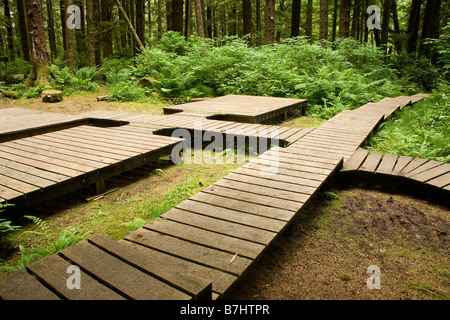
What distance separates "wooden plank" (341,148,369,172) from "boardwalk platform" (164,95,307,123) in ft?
8.91

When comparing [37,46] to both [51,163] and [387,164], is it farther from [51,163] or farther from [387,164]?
[387,164]

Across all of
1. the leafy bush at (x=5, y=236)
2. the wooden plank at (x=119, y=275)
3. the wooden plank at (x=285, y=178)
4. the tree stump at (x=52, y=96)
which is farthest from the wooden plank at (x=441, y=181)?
the tree stump at (x=52, y=96)

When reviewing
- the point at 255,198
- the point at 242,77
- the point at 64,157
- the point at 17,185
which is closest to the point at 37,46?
the point at 242,77

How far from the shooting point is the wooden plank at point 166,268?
1.80m

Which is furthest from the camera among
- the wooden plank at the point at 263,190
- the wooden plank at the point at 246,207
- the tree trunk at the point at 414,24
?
the tree trunk at the point at 414,24

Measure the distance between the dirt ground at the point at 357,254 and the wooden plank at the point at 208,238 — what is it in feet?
1.17

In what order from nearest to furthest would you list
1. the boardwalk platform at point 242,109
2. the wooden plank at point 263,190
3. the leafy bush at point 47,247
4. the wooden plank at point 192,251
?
the wooden plank at point 192,251, the leafy bush at point 47,247, the wooden plank at point 263,190, the boardwalk platform at point 242,109

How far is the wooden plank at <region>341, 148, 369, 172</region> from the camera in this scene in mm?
4422

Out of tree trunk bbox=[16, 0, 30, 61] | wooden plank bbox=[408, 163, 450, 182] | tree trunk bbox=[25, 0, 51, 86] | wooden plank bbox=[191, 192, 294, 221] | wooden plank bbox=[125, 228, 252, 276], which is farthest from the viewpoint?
tree trunk bbox=[16, 0, 30, 61]
